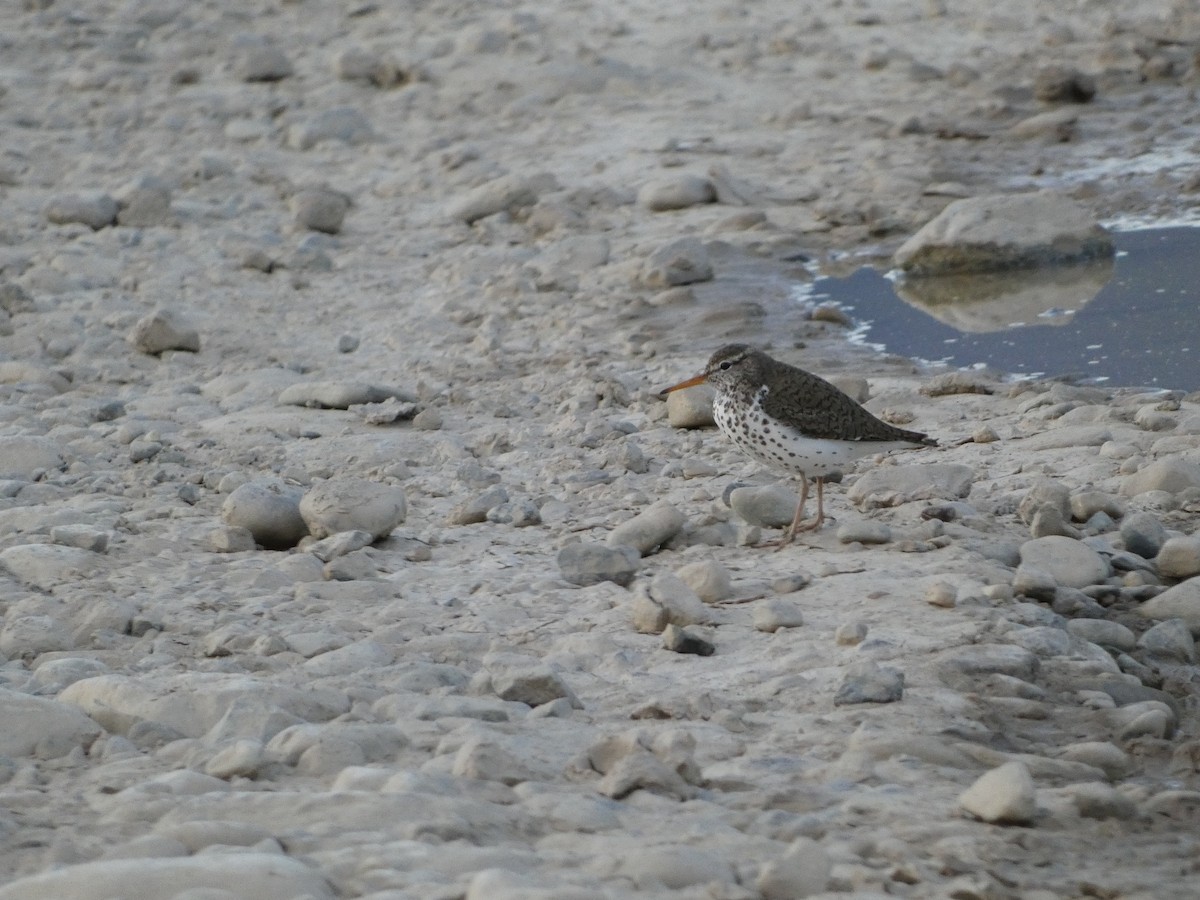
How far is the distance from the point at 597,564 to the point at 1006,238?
5.51 metres

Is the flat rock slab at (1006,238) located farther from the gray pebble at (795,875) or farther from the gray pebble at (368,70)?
the gray pebble at (795,875)

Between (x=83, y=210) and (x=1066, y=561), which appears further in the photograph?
(x=83, y=210)

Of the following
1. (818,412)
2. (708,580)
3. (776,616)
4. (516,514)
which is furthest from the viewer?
(516,514)

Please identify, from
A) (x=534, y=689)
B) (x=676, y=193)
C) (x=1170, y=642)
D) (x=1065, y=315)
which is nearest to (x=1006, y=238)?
(x=1065, y=315)

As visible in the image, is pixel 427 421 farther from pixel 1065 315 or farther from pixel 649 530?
pixel 1065 315

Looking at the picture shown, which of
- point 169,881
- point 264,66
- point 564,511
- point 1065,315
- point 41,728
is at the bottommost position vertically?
point 1065,315

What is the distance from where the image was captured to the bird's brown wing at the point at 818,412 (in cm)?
696

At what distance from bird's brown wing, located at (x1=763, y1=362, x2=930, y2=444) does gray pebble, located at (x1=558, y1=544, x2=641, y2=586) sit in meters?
0.97

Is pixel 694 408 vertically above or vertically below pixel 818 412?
below

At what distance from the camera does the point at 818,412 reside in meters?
7.01

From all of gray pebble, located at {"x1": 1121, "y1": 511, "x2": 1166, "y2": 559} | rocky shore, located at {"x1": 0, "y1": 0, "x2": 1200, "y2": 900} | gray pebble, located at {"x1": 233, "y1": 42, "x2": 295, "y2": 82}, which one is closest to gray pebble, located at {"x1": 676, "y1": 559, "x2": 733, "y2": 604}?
rocky shore, located at {"x1": 0, "y1": 0, "x2": 1200, "y2": 900}

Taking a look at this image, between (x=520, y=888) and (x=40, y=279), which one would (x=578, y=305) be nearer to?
(x=40, y=279)

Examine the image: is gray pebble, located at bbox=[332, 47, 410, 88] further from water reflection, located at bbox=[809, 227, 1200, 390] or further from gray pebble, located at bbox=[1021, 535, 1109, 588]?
gray pebble, located at bbox=[1021, 535, 1109, 588]

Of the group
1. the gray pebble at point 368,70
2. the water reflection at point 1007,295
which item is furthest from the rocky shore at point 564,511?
the water reflection at point 1007,295
